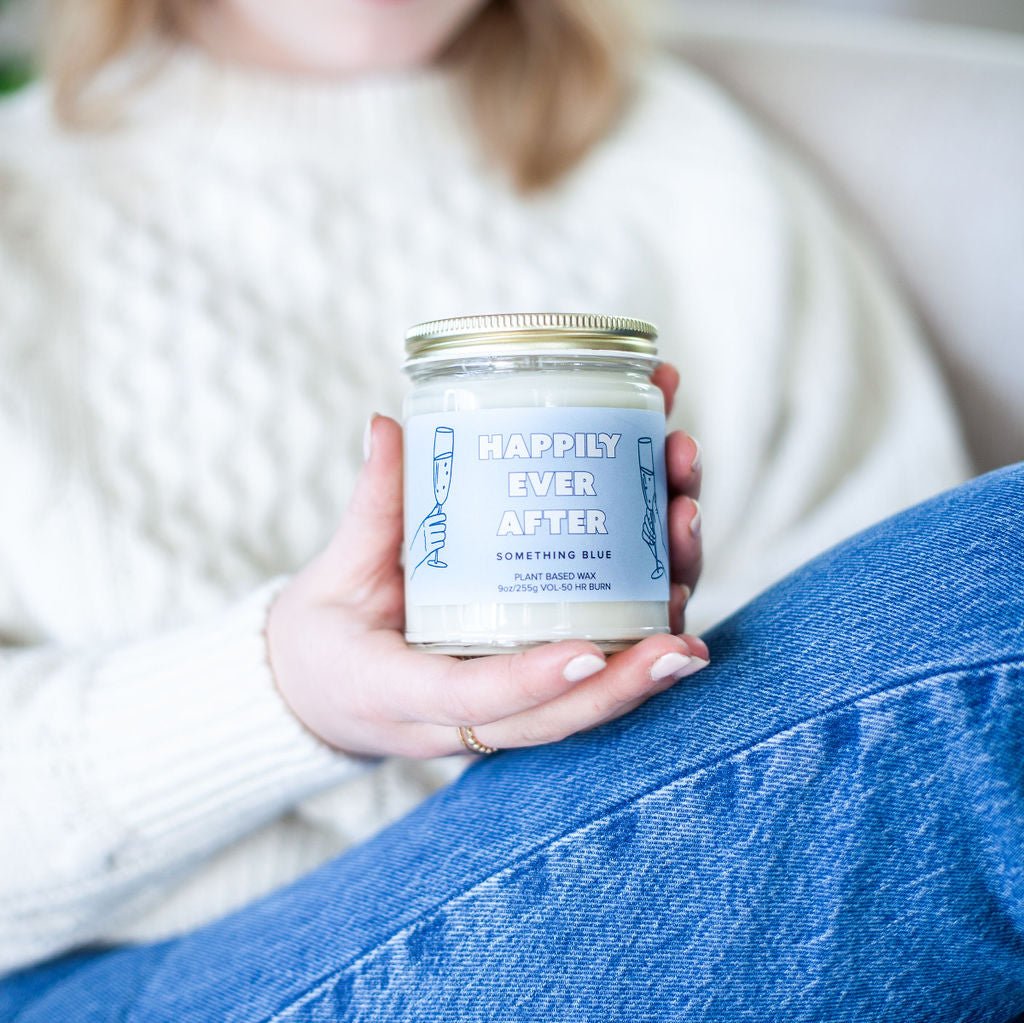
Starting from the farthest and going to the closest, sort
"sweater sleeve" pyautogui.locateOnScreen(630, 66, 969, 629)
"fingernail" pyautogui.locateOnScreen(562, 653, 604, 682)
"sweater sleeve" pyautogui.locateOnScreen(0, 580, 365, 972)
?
"sweater sleeve" pyautogui.locateOnScreen(630, 66, 969, 629) < "sweater sleeve" pyautogui.locateOnScreen(0, 580, 365, 972) < "fingernail" pyautogui.locateOnScreen(562, 653, 604, 682)

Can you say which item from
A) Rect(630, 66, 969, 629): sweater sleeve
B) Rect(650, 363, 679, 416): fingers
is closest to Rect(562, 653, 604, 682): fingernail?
Rect(650, 363, 679, 416): fingers

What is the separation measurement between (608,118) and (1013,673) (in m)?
0.85

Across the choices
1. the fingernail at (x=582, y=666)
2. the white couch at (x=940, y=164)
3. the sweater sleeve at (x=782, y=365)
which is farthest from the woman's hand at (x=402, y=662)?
the white couch at (x=940, y=164)

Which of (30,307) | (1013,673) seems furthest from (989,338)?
(30,307)

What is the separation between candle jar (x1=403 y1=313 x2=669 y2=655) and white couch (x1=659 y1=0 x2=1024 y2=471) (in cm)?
67

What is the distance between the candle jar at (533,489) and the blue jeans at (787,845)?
8 centimetres

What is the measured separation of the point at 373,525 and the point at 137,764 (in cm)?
26

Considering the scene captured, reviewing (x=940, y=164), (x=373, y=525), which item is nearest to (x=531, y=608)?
(x=373, y=525)

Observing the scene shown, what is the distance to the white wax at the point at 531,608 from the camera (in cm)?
53

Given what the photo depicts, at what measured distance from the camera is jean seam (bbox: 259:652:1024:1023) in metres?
0.52

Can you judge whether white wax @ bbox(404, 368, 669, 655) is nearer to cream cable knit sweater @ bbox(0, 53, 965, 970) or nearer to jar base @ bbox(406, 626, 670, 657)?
jar base @ bbox(406, 626, 670, 657)

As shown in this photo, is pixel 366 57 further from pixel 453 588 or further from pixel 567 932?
pixel 567 932

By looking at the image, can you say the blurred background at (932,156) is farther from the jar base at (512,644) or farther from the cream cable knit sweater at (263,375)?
the jar base at (512,644)

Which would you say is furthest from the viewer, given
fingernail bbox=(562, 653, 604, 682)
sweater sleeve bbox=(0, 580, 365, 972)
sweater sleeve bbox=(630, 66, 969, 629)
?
sweater sleeve bbox=(630, 66, 969, 629)
